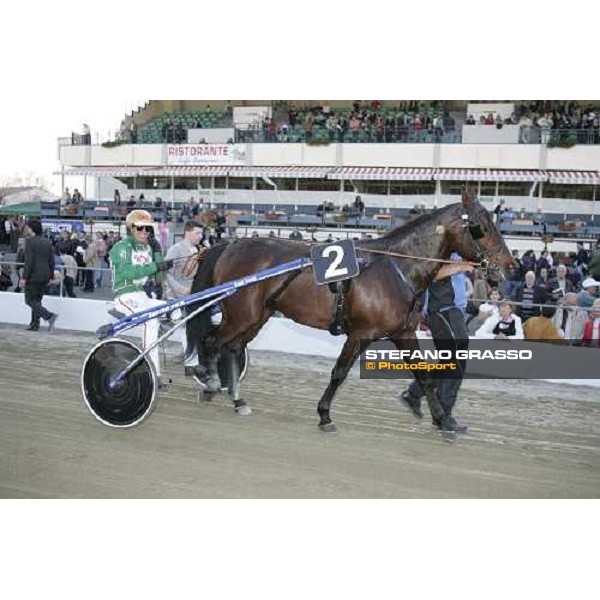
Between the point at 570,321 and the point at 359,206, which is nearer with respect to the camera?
the point at 570,321

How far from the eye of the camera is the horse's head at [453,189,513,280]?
577cm

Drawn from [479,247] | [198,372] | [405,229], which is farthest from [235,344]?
[479,247]

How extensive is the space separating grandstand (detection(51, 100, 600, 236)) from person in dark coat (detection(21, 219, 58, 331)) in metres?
14.9

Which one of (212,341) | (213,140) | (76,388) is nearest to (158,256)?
(212,341)

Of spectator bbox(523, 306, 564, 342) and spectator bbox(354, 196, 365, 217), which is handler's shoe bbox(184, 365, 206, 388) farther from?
spectator bbox(354, 196, 365, 217)

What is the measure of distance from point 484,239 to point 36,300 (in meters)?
7.62

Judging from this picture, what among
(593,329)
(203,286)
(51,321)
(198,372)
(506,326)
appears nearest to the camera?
(203,286)

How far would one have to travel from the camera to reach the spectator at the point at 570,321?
843 centimetres

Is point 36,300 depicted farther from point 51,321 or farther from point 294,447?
point 294,447

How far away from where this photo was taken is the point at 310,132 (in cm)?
3011

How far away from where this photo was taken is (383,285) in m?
5.86

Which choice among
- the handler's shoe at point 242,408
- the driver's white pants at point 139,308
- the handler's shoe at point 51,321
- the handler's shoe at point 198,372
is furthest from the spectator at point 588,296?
the handler's shoe at point 51,321

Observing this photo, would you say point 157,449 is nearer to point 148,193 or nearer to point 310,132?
point 310,132

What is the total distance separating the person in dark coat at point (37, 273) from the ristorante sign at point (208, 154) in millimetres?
20850
